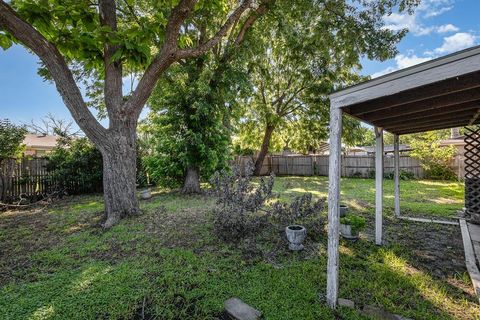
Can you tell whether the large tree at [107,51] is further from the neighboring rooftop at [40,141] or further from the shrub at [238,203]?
the neighboring rooftop at [40,141]

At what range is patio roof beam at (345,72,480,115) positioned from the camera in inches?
68.8

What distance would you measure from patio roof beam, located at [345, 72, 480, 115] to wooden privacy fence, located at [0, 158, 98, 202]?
9283 mm

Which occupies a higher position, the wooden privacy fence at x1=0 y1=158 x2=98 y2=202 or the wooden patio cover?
the wooden patio cover

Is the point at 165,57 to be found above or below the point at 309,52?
below

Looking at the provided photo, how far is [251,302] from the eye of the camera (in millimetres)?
2172

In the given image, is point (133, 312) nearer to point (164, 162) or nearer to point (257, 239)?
point (257, 239)

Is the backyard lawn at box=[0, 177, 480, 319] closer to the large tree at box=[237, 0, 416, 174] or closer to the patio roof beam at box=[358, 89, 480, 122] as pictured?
the patio roof beam at box=[358, 89, 480, 122]

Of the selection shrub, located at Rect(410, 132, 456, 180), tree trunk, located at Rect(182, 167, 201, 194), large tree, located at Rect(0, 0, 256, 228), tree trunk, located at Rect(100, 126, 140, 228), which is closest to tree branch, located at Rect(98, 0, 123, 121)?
large tree, located at Rect(0, 0, 256, 228)

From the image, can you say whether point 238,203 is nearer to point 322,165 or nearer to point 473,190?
point 473,190

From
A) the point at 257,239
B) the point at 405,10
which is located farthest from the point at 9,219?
the point at 405,10

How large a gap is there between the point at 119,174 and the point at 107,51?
2619 mm

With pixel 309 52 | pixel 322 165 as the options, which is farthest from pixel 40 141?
pixel 322 165

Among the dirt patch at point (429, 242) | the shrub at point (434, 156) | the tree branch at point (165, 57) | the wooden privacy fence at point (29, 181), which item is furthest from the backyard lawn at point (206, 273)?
the shrub at point (434, 156)

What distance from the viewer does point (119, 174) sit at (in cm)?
479
